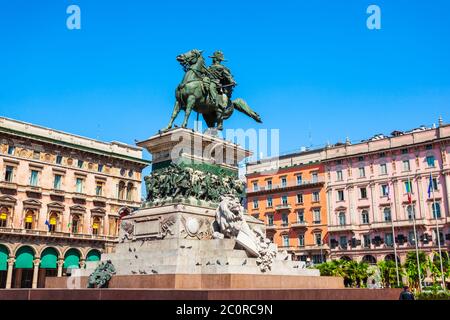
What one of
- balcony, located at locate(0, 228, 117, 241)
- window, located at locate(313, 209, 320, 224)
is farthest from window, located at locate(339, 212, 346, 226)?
balcony, located at locate(0, 228, 117, 241)

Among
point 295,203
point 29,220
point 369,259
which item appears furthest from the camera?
point 295,203

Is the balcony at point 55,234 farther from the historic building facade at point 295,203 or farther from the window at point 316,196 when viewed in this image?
the window at point 316,196

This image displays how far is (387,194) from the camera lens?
55.8 metres

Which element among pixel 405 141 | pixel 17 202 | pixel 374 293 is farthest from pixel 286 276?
pixel 405 141

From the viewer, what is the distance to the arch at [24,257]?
52775 mm

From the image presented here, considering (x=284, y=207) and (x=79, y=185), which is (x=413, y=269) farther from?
(x=79, y=185)

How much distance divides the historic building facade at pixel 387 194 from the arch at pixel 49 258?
3461cm

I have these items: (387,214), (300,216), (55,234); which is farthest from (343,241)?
(55,234)

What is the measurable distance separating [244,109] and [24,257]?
136 ft

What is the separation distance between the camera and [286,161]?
72.4m

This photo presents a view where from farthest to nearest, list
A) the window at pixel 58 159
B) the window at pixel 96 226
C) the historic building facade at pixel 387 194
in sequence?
the window at pixel 96 226 → the window at pixel 58 159 → the historic building facade at pixel 387 194

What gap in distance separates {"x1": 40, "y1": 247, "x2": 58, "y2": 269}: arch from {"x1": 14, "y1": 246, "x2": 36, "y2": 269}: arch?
1.29 metres

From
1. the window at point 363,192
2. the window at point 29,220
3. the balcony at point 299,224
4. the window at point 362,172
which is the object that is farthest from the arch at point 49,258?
the window at point 362,172

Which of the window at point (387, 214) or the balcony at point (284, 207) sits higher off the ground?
the balcony at point (284, 207)
